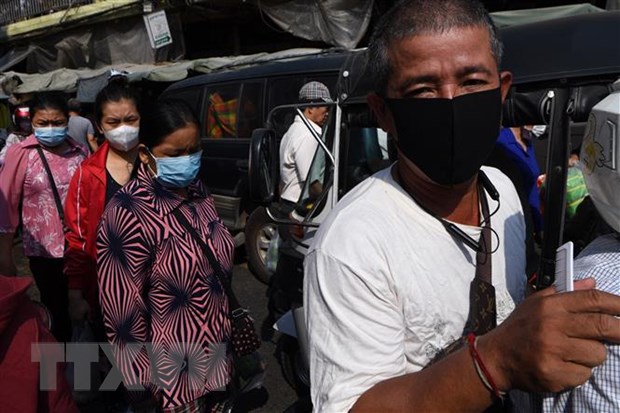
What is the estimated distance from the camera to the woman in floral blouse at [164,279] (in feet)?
7.63

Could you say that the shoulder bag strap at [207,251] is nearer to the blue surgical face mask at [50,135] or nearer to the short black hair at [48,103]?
the blue surgical face mask at [50,135]

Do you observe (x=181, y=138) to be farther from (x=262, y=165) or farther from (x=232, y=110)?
(x=232, y=110)

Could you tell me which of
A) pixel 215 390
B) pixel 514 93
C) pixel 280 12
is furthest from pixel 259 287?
pixel 280 12

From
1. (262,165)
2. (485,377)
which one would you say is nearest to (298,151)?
(262,165)

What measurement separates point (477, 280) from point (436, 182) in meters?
0.24

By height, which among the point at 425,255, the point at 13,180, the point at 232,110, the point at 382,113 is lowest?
the point at 232,110

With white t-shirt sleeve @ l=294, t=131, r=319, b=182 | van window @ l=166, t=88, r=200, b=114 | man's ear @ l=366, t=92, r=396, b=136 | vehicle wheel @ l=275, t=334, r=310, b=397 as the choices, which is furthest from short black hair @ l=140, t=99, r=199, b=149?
van window @ l=166, t=88, r=200, b=114

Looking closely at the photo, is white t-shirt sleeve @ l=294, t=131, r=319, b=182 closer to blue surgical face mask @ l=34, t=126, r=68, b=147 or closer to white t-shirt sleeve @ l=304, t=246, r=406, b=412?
blue surgical face mask @ l=34, t=126, r=68, b=147

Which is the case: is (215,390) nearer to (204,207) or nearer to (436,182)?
(204,207)

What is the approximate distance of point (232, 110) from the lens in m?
6.53

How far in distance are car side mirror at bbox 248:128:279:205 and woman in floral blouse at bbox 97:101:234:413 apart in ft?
2.87

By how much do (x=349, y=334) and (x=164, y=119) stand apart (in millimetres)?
1723

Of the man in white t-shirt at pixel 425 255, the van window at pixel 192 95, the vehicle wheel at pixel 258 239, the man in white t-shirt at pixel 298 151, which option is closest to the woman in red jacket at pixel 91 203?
the man in white t-shirt at pixel 298 151

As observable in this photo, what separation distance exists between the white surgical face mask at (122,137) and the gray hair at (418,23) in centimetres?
229
